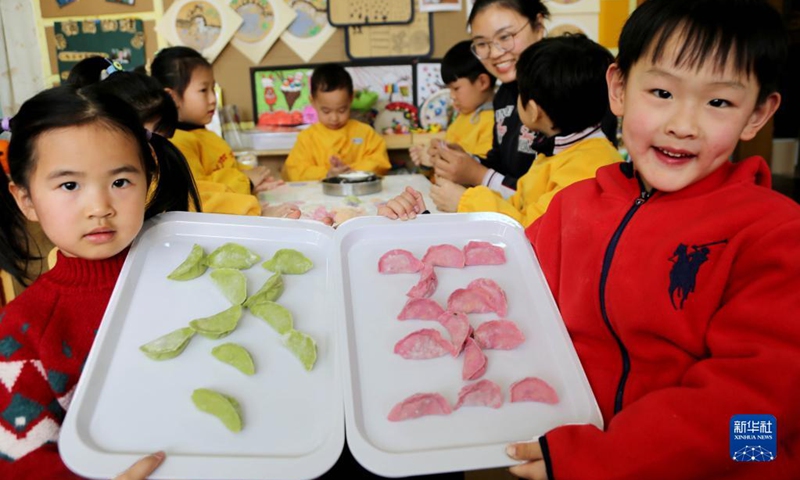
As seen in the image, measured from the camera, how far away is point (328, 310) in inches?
37.1

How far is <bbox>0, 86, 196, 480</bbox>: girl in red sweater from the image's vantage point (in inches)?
31.1

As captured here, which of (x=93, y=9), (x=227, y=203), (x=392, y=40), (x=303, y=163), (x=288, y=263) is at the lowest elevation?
(x=303, y=163)

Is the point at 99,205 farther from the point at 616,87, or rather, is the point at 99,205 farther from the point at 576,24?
the point at 576,24

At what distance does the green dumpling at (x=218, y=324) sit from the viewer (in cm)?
86

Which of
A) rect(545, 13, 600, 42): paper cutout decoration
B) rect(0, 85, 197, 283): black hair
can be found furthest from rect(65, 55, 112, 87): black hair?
rect(545, 13, 600, 42): paper cutout decoration

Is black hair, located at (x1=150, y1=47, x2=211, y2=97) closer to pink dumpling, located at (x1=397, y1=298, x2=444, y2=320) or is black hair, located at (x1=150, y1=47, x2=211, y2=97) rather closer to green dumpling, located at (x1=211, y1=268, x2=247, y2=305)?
green dumpling, located at (x1=211, y1=268, x2=247, y2=305)

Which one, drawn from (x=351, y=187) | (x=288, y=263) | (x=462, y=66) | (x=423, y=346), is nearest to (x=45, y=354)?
(x=288, y=263)

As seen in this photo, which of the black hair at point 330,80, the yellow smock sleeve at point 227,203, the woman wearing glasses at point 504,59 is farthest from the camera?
the black hair at point 330,80

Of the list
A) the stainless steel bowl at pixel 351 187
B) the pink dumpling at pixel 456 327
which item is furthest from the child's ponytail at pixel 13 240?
the stainless steel bowl at pixel 351 187

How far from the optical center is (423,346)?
2.82ft

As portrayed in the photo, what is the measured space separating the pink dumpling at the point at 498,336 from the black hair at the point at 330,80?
2.31m

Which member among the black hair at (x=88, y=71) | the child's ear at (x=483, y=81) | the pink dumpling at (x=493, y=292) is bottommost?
the pink dumpling at (x=493, y=292)

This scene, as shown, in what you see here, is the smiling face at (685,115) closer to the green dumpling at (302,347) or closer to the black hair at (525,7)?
the green dumpling at (302,347)

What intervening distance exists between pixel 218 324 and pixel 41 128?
398mm
